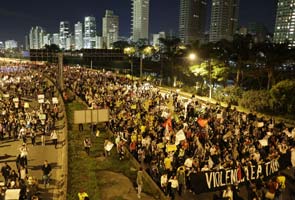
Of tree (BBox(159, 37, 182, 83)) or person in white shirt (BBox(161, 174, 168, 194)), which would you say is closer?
person in white shirt (BBox(161, 174, 168, 194))

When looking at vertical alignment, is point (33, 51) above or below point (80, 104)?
above

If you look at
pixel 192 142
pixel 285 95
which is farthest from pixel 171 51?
pixel 192 142

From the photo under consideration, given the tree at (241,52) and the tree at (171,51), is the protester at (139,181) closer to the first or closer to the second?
the tree at (241,52)

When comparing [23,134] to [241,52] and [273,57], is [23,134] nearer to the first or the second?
[273,57]

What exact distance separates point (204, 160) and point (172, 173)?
1.89 metres

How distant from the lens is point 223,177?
13.0 m

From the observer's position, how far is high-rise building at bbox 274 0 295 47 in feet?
562

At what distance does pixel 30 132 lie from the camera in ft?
73.8

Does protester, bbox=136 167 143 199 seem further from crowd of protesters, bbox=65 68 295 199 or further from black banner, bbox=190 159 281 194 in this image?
black banner, bbox=190 159 281 194

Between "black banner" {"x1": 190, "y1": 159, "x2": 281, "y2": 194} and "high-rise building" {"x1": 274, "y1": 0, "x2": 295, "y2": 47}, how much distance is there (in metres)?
171

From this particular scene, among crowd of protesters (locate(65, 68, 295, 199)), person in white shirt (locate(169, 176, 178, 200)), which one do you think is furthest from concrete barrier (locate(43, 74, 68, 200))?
person in white shirt (locate(169, 176, 178, 200))

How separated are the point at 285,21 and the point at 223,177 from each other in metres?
183

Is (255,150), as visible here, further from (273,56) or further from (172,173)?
(273,56)

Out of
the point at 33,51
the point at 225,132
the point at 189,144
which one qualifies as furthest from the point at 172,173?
the point at 33,51
